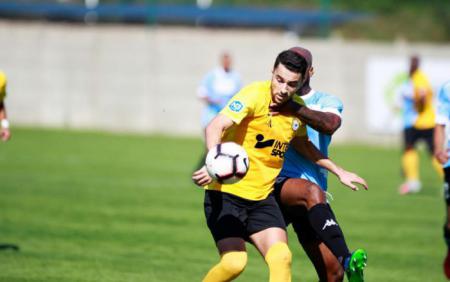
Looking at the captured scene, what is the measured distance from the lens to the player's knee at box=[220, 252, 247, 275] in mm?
6598

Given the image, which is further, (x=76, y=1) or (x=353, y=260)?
(x=76, y=1)

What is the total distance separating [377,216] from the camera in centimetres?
1488

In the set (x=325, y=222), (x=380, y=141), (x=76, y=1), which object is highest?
(x=76, y=1)

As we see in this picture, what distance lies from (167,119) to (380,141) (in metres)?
6.78

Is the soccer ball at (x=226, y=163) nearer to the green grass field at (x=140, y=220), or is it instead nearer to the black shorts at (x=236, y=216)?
the black shorts at (x=236, y=216)

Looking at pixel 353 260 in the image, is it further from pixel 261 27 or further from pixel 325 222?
pixel 261 27

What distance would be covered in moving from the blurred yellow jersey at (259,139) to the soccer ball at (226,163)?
424 mm

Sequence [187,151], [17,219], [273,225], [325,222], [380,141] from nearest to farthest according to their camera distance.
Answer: [273,225]
[325,222]
[17,219]
[187,151]
[380,141]

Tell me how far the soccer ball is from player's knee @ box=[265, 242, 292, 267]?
65 centimetres

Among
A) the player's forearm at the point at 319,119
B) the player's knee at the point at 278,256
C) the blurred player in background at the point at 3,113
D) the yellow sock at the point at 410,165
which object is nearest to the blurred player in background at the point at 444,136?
the player's forearm at the point at 319,119

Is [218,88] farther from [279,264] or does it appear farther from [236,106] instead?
[279,264]

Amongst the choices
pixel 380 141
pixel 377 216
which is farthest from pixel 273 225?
pixel 380 141

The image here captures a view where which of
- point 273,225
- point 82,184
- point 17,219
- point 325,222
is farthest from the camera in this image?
point 82,184

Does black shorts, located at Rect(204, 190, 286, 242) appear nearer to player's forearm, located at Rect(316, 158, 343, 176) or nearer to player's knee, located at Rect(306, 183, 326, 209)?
player's knee, located at Rect(306, 183, 326, 209)
